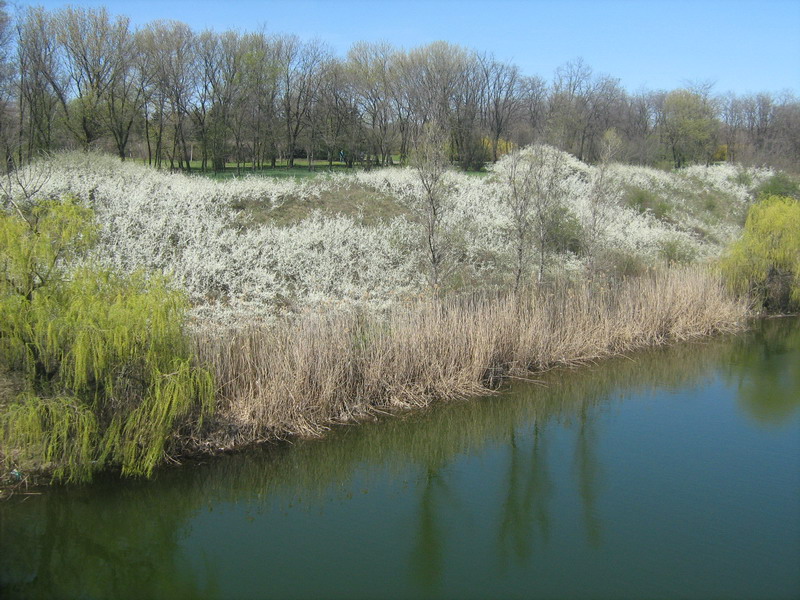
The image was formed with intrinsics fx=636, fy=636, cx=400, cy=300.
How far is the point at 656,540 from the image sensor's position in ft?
20.3

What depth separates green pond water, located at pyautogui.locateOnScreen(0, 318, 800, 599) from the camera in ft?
18.4

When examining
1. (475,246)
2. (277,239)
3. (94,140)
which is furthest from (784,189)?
(94,140)

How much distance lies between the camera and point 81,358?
6.36m

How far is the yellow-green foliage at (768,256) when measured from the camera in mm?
14984

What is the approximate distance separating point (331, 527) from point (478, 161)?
31.6 meters

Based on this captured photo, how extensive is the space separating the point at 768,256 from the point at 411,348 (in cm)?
1045

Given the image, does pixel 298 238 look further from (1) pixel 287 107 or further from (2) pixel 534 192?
(1) pixel 287 107

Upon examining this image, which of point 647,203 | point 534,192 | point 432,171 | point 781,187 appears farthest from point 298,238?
point 781,187

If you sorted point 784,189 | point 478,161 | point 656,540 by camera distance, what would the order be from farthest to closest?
point 478,161
point 784,189
point 656,540

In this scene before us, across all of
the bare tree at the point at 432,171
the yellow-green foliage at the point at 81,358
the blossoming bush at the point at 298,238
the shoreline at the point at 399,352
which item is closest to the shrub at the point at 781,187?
the blossoming bush at the point at 298,238

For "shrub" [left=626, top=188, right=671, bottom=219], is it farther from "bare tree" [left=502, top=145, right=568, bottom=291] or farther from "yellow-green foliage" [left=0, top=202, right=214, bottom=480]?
"yellow-green foliage" [left=0, top=202, right=214, bottom=480]

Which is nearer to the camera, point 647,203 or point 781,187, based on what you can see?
point 647,203

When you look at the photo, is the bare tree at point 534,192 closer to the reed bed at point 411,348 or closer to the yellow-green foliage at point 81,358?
the reed bed at point 411,348

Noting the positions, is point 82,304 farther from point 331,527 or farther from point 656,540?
point 656,540
